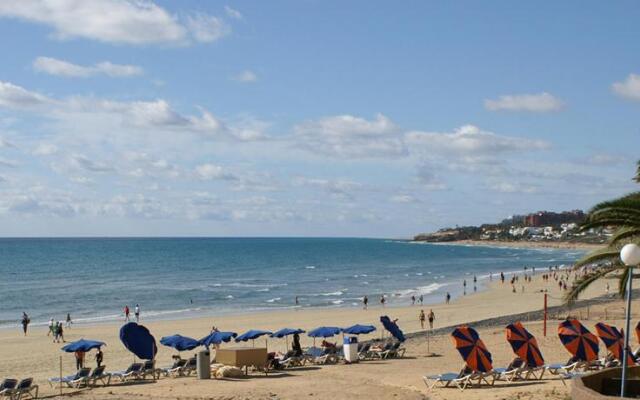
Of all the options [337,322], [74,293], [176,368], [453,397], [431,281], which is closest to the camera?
[453,397]

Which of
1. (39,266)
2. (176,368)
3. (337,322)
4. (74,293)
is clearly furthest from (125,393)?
(39,266)

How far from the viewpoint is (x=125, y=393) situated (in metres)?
18.8

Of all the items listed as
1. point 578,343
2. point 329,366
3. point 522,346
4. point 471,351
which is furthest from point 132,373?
point 578,343

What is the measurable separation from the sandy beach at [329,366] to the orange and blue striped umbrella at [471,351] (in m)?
0.65

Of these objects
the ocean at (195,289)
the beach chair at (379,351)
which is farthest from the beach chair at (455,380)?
the ocean at (195,289)

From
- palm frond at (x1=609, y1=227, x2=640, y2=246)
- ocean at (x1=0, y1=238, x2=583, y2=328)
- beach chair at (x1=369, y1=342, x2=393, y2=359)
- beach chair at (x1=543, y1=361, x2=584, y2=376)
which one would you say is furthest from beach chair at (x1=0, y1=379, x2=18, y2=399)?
ocean at (x1=0, y1=238, x2=583, y2=328)

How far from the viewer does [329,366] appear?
23.6 meters

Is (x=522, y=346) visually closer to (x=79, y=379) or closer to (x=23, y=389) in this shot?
(x=79, y=379)

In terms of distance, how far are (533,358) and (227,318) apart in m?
29.9

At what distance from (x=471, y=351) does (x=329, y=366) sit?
6.63 meters

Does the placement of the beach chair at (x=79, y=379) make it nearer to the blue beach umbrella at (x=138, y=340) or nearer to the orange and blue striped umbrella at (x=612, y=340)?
the blue beach umbrella at (x=138, y=340)

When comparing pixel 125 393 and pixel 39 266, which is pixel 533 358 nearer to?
pixel 125 393

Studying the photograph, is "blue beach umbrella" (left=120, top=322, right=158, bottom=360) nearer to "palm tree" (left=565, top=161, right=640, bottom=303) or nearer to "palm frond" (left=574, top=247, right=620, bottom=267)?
"palm tree" (left=565, top=161, right=640, bottom=303)

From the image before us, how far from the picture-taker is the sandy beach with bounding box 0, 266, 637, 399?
58.0ft
